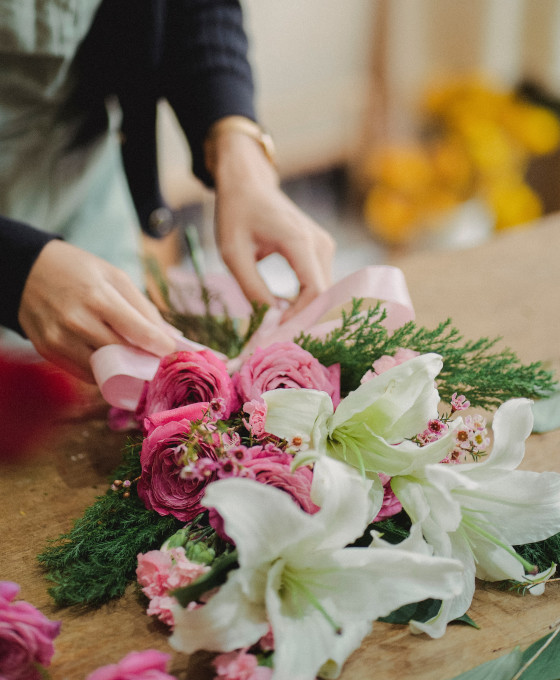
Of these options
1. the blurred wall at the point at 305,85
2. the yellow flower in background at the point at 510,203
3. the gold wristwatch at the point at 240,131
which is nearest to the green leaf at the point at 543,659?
the gold wristwatch at the point at 240,131

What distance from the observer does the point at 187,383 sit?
600 mm

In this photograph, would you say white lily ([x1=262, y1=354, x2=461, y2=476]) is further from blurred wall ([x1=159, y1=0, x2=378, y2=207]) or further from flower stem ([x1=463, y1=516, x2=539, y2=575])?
blurred wall ([x1=159, y1=0, x2=378, y2=207])

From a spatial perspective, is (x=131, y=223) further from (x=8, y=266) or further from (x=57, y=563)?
(x=57, y=563)

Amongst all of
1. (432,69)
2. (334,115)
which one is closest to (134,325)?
(334,115)

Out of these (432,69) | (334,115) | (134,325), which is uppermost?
(134,325)

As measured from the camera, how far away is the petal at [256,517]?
0.43 meters

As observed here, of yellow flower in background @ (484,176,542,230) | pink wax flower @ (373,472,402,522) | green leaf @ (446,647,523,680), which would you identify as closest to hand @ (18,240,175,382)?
pink wax flower @ (373,472,402,522)

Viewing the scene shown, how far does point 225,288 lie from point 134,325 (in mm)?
243

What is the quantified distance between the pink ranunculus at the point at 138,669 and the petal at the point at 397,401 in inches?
Result: 8.1

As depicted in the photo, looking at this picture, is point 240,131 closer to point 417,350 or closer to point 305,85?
point 417,350

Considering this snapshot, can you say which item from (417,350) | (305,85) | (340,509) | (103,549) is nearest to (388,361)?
(417,350)

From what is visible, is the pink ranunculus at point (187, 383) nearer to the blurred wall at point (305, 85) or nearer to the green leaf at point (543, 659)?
the green leaf at point (543, 659)

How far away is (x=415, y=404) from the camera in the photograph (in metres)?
0.53

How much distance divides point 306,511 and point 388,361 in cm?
16
